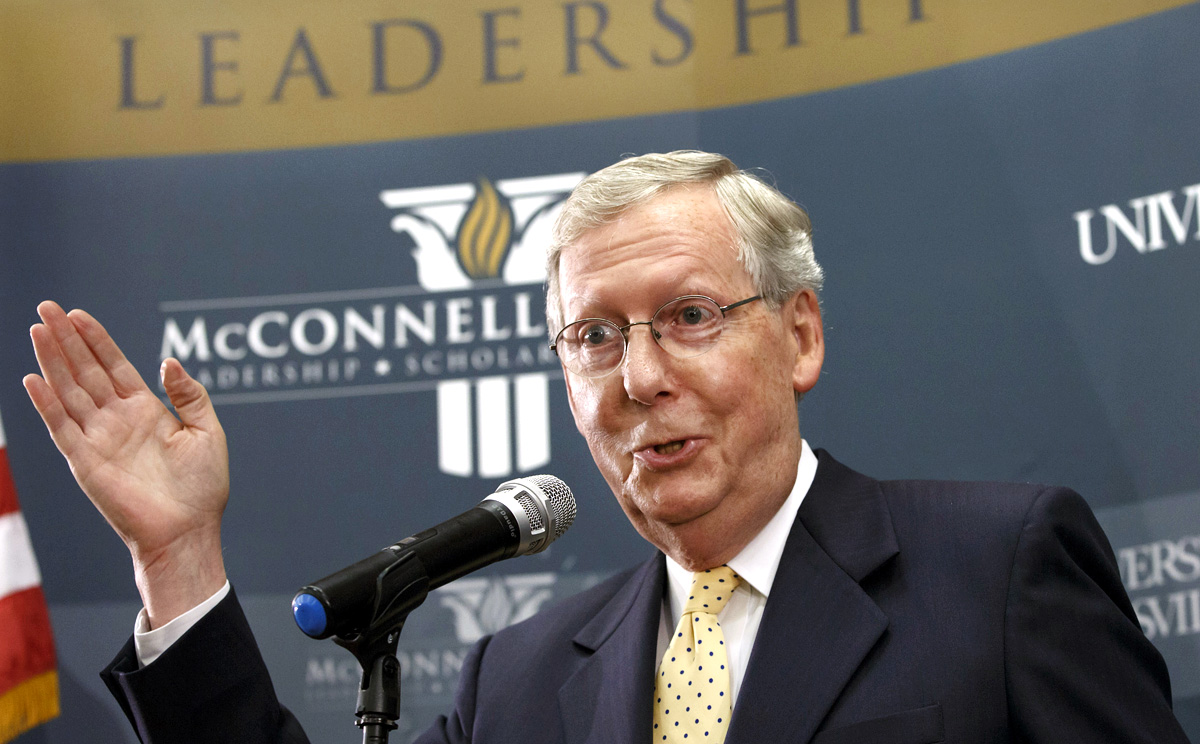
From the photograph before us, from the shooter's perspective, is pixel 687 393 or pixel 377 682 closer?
pixel 377 682

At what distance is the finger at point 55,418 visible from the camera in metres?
1.47

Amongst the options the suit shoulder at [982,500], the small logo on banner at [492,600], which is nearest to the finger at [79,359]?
the suit shoulder at [982,500]

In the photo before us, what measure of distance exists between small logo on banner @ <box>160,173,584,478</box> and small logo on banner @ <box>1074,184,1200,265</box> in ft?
4.64

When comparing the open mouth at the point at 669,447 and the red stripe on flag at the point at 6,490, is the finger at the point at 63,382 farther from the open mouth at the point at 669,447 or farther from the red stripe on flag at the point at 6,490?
the red stripe on flag at the point at 6,490

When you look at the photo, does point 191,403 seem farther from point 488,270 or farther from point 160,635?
point 488,270

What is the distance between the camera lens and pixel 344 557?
2994mm

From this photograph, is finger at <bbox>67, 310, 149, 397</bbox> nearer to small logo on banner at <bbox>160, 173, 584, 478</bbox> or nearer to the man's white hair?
the man's white hair

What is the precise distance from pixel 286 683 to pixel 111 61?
2012 millimetres

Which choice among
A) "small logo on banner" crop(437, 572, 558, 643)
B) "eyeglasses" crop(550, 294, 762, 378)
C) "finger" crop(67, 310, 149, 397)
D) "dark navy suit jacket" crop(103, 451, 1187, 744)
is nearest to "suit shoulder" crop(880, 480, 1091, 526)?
"dark navy suit jacket" crop(103, 451, 1187, 744)

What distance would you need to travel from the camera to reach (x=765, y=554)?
1.65 metres

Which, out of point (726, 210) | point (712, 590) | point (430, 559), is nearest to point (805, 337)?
point (726, 210)

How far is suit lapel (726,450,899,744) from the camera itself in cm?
142

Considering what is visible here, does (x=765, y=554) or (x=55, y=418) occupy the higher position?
(x=55, y=418)

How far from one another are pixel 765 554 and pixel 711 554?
0.28 feet
